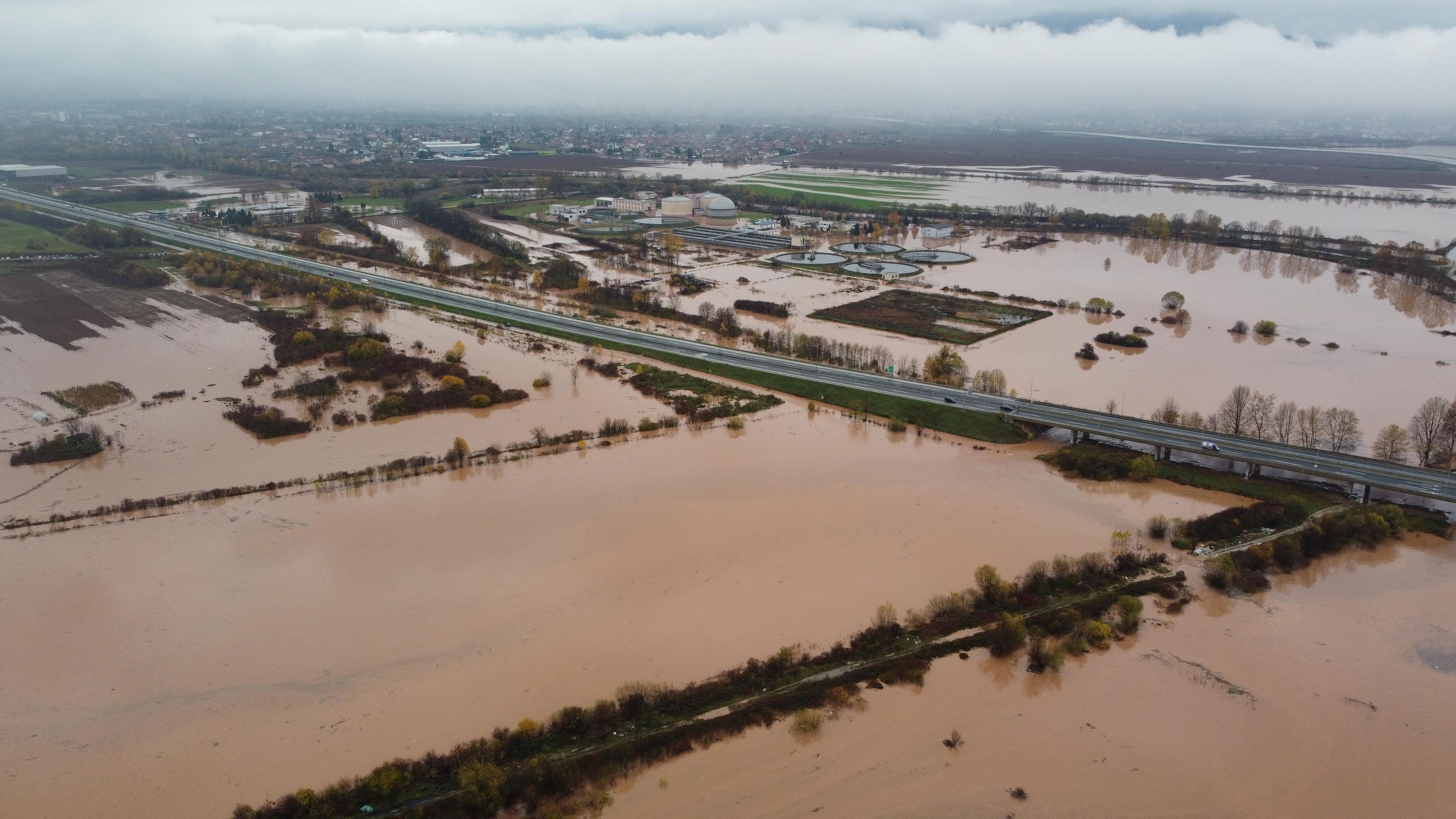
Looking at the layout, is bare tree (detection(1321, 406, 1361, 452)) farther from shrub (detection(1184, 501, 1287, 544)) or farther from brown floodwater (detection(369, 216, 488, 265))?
brown floodwater (detection(369, 216, 488, 265))

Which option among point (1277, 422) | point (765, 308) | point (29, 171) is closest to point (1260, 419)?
point (1277, 422)

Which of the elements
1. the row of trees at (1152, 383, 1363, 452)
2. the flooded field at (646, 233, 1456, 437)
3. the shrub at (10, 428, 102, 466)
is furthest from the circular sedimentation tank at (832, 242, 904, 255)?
the shrub at (10, 428, 102, 466)

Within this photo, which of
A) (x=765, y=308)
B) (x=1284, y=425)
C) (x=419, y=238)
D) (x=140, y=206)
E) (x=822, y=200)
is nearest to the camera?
(x=1284, y=425)

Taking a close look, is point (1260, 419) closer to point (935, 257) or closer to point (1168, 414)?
point (1168, 414)

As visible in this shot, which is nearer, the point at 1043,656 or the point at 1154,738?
the point at 1154,738

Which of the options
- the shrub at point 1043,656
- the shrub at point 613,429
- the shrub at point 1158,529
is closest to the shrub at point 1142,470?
the shrub at point 1158,529

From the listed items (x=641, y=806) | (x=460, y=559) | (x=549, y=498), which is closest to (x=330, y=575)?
(x=460, y=559)

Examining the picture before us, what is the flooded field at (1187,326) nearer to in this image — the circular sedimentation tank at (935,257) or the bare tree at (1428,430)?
the circular sedimentation tank at (935,257)
